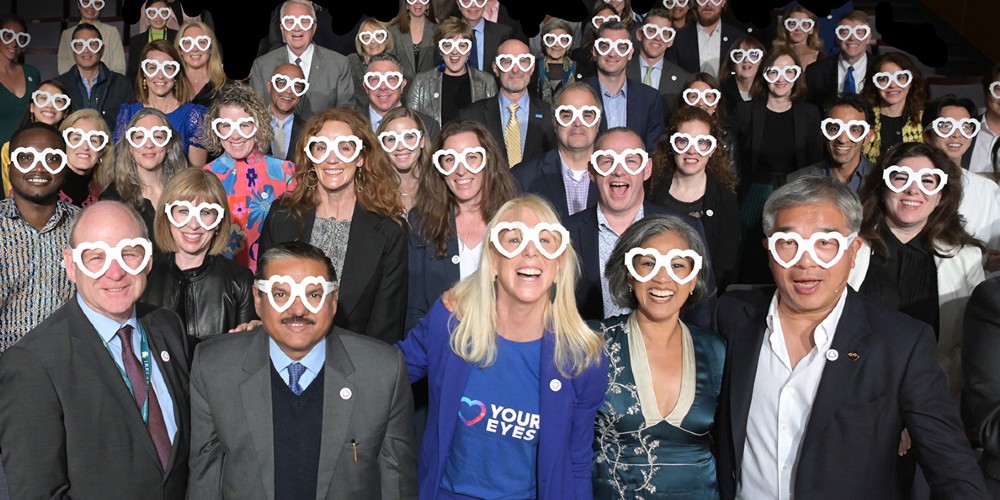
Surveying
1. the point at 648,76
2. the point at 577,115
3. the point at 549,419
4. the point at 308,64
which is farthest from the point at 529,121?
the point at 549,419

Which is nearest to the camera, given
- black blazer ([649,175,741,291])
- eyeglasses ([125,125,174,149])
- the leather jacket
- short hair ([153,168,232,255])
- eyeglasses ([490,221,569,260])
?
eyeglasses ([490,221,569,260])

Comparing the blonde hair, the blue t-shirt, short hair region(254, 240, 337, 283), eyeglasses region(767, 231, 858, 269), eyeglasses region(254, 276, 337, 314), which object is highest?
eyeglasses region(767, 231, 858, 269)

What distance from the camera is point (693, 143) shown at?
17.7 ft

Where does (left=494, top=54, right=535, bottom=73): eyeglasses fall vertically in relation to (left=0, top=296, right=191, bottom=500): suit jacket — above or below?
above

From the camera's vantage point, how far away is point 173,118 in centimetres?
614

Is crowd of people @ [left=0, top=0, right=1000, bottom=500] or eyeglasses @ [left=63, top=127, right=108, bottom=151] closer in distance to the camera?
crowd of people @ [left=0, top=0, right=1000, bottom=500]

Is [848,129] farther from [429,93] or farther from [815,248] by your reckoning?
[815,248]

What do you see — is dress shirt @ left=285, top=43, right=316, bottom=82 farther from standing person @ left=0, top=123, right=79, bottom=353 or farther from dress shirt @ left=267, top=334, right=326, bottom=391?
dress shirt @ left=267, top=334, right=326, bottom=391

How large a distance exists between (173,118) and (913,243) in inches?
161

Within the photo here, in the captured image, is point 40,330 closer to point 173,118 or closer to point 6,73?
point 173,118

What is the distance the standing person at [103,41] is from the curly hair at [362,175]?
13.8 feet

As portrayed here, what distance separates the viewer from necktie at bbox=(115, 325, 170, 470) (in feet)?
10.0

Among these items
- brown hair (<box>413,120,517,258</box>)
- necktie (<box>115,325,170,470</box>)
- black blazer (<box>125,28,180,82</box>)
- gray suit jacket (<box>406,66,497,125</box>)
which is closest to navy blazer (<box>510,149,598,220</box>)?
brown hair (<box>413,120,517,258</box>)

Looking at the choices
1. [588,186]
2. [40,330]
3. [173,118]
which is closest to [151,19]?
[173,118]
